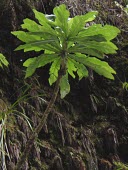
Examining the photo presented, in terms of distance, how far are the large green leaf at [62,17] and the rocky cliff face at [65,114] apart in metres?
0.87

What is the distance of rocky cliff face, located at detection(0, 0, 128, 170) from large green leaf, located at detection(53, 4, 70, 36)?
867mm

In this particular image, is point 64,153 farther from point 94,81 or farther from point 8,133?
point 94,81

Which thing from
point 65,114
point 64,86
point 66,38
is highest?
point 66,38

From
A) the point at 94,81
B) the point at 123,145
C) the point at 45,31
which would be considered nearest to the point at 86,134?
the point at 123,145

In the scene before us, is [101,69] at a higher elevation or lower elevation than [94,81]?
higher

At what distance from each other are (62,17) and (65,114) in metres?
1.37

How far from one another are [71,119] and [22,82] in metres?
0.52

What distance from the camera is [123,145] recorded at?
7.55ft

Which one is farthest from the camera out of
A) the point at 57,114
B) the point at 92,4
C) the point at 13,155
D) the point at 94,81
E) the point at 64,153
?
the point at 92,4

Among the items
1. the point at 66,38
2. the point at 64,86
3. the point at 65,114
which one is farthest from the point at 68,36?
the point at 65,114

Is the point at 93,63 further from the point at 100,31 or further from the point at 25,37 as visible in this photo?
the point at 25,37

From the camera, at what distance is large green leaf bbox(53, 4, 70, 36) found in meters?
1.03

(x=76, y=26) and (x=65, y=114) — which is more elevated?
(x=76, y=26)

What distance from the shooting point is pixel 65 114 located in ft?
7.59
